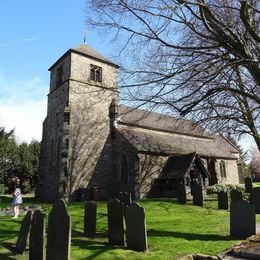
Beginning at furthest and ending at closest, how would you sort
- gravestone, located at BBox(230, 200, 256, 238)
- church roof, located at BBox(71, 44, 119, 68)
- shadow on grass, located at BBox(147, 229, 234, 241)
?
church roof, located at BBox(71, 44, 119, 68)
gravestone, located at BBox(230, 200, 256, 238)
shadow on grass, located at BBox(147, 229, 234, 241)

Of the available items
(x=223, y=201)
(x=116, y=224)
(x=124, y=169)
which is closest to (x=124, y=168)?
(x=124, y=169)

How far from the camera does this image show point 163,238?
369 inches

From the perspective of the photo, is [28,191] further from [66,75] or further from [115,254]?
[115,254]

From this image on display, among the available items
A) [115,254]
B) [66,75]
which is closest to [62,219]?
[115,254]

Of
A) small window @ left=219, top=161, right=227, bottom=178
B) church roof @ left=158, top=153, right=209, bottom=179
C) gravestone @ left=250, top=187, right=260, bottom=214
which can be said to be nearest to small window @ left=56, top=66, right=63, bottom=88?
church roof @ left=158, top=153, right=209, bottom=179

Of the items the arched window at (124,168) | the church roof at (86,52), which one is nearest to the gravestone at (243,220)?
the arched window at (124,168)

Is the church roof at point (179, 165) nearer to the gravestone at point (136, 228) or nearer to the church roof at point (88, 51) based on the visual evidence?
the church roof at point (88, 51)

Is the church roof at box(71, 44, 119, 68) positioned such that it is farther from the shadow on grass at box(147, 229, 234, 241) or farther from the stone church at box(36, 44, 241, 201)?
the shadow on grass at box(147, 229, 234, 241)

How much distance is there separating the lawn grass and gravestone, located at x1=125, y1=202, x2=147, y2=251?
0.25 meters

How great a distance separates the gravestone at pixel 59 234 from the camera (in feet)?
22.2

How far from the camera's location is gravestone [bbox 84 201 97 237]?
9898mm

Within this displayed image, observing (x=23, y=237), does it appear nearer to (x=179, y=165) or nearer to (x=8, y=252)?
(x=8, y=252)

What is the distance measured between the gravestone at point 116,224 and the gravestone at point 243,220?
3.48m

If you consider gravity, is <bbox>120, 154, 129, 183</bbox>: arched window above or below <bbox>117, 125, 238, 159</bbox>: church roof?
below
